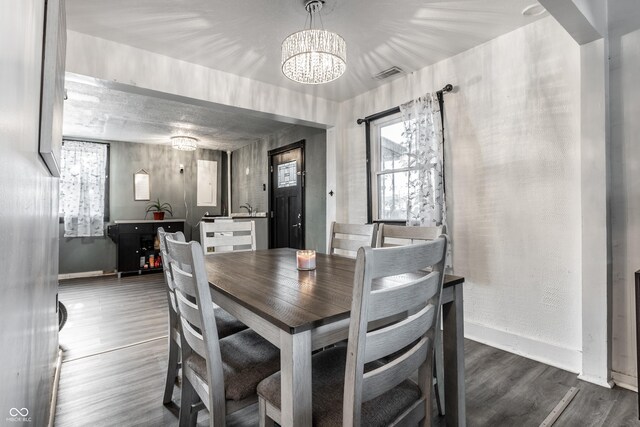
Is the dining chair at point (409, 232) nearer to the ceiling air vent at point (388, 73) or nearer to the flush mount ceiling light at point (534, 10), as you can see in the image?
the flush mount ceiling light at point (534, 10)

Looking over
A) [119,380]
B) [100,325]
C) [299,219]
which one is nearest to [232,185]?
[299,219]

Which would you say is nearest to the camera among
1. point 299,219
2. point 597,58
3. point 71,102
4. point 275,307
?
point 275,307

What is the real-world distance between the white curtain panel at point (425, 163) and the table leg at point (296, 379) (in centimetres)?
215

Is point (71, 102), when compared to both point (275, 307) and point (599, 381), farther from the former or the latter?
point (599, 381)

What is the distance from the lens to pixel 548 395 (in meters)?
1.85

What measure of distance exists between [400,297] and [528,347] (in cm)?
209

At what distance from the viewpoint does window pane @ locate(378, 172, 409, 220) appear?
10.7 feet

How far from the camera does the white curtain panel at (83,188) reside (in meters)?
5.34

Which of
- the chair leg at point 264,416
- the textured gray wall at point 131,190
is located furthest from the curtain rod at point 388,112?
the textured gray wall at point 131,190

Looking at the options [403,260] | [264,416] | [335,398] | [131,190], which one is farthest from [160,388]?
[131,190]

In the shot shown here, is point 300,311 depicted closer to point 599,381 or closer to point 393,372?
point 393,372

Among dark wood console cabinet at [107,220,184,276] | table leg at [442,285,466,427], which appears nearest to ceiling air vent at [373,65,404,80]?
table leg at [442,285,466,427]

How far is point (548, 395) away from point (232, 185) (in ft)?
20.4

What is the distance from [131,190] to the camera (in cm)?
596
